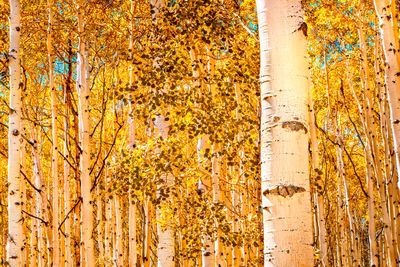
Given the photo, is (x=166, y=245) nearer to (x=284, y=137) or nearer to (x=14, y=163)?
(x=14, y=163)

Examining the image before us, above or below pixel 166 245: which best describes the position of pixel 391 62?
above

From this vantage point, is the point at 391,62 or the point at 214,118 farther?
the point at 391,62

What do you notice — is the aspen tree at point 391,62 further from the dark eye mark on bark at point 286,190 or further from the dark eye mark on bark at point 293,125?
the dark eye mark on bark at point 286,190

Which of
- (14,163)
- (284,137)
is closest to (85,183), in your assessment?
(14,163)

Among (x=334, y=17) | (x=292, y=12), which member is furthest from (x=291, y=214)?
(x=334, y=17)

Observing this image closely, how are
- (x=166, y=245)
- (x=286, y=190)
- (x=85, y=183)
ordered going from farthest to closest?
(x=85, y=183) < (x=166, y=245) < (x=286, y=190)

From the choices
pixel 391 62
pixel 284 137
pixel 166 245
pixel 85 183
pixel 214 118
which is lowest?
pixel 166 245

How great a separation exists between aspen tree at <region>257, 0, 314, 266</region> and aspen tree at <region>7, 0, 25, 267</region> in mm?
4815

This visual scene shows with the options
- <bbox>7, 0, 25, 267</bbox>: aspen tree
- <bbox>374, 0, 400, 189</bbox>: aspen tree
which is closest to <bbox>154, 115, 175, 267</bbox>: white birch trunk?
<bbox>7, 0, 25, 267</bbox>: aspen tree

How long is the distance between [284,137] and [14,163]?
16.4 feet

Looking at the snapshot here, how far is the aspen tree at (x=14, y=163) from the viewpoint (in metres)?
6.27

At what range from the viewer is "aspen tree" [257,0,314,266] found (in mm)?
2520

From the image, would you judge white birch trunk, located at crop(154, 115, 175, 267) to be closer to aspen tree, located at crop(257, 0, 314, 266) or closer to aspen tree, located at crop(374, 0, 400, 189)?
aspen tree, located at crop(374, 0, 400, 189)

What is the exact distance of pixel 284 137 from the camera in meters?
2.64
